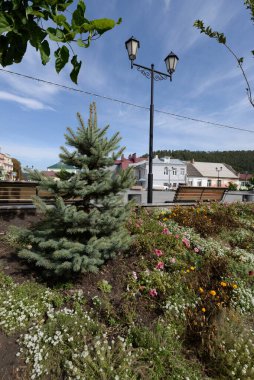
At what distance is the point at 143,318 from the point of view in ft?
9.57

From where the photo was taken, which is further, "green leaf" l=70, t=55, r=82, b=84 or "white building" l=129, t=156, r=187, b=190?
"white building" l=129, t=156, r=187, b=190

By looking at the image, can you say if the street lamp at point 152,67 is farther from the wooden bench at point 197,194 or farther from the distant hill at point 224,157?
the distant hill at point 224,157

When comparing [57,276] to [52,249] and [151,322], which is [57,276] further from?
[151,322]

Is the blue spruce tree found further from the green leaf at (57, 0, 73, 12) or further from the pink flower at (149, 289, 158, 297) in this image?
the green leaf at (57, 0, 73, 12)

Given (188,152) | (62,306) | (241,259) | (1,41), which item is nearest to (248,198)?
(241,259)

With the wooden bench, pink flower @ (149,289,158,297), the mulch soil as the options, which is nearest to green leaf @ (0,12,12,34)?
the mulch soil

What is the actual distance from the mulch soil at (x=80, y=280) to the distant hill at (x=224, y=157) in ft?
323

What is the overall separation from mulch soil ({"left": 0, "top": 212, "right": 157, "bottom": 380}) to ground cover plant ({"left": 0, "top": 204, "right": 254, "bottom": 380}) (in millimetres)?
17

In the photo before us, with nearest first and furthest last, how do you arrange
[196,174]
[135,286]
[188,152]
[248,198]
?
1. [135,286]
2. [248,198]
3. [196,174]
4. [188,152]

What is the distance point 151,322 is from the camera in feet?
9.32

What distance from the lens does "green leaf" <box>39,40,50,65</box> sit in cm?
125

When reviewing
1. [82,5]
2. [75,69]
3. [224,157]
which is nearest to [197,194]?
[75,69]

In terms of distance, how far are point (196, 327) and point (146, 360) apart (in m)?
0.73

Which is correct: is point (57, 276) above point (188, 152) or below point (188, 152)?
below
